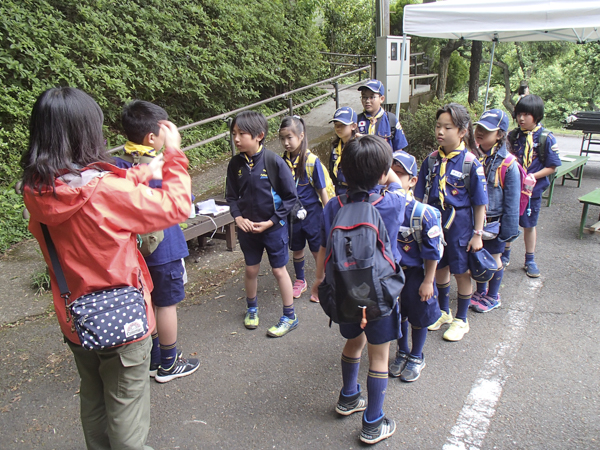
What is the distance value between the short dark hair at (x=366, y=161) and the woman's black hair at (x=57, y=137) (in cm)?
118

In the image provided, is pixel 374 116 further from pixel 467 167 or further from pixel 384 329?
pixel 384 329

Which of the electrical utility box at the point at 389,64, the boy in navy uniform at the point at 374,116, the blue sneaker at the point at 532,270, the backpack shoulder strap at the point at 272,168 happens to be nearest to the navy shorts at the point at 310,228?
the backpack shoulder strap at the point at 272,168

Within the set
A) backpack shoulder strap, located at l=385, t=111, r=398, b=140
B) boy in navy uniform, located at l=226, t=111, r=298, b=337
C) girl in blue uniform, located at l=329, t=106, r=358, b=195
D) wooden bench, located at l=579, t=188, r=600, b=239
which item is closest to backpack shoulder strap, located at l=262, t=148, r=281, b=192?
boy in navy uniform, located at l=226, t=111, r=298, b=337

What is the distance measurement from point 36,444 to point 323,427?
5.47 feet

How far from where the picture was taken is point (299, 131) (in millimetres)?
3881

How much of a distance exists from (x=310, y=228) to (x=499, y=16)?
157 inches

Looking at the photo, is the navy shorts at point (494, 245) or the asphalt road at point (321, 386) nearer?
the asphalt road at point (321, 386)

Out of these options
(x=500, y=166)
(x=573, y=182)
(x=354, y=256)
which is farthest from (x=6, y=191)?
(x=573, y=182)

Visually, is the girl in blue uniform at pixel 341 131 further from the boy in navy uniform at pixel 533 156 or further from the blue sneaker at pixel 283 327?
the boy in navy uniform at pixel 533 156

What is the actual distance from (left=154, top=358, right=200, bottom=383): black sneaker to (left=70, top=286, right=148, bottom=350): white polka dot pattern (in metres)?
1.36

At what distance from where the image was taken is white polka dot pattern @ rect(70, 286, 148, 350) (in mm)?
1814

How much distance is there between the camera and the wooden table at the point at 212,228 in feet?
15.6

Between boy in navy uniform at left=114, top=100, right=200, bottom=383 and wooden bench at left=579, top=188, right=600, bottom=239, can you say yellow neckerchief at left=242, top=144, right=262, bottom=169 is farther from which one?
wooden bench at left=579, top=188, right=600, bottom=239

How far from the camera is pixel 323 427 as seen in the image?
2650 millimetres
